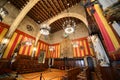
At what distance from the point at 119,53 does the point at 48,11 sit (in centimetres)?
814

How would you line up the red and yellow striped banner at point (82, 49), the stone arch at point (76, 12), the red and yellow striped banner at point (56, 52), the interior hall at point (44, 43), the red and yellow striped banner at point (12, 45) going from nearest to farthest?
the interior hall at point (44, 43), the red and yellow striped banner at point (12, 45), the stone arch at point (76, 12), the red and yellow striped banner at point (82, 49), the red and yellow striped banner at point (56, 52)

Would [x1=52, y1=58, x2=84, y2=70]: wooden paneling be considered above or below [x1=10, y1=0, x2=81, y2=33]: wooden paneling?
below

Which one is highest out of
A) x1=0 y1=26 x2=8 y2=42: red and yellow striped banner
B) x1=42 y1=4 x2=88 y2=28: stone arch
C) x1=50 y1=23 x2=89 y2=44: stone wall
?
x1=42 y1=4 x2=88 y2=28: stone arch

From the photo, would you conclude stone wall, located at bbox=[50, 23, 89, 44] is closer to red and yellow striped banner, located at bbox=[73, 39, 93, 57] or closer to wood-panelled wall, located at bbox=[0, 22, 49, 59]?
red and yellow striped banner, located at bbox=[73, 39, 93, 57]

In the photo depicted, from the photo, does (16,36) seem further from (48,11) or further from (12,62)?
(48,11)

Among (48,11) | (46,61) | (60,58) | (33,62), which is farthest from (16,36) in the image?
(60,58)

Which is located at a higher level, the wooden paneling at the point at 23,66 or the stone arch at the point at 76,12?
the stone arch at the point at 76,12

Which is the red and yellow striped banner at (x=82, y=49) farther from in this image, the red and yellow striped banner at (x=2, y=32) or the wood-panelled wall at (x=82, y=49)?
the red and yellow striped banner at (x=2, y=32)

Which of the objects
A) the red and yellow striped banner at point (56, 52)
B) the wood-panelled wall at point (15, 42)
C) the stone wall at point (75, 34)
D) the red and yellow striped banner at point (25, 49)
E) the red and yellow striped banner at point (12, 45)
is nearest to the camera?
the wood-panelled wall at point (15, 42)

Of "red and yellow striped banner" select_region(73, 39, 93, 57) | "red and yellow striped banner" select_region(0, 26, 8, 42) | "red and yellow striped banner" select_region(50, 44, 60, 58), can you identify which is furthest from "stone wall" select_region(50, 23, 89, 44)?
"red and yellow striped banner" select_region(0, 26, 8, 42)

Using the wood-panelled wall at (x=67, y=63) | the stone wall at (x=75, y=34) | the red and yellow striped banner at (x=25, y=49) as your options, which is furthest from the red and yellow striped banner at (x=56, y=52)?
the red and yellow striped banner at (x=25, y=49)

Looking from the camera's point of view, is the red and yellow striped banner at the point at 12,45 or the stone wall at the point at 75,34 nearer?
the red and yellow striped banner at the point at 12,45

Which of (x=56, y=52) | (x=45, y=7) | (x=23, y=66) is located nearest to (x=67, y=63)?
(x=56, y=52)

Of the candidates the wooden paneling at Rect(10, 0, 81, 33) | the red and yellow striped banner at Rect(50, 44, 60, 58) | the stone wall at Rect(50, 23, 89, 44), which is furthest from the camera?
the red and yellow striped banner at Rect(50, 44, 60, 58)
